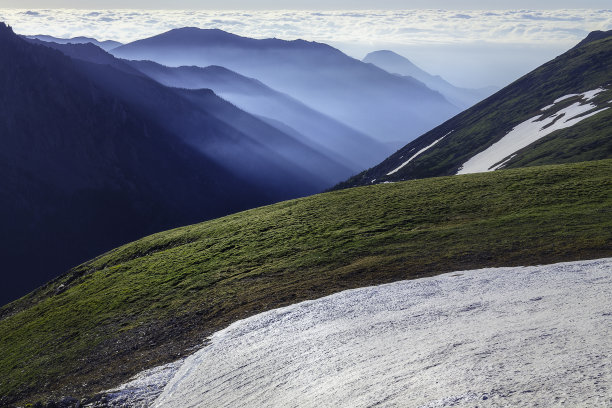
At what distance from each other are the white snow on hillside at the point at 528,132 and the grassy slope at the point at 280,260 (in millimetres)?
54146

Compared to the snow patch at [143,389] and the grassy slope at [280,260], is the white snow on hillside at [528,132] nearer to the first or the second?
the grassy slope at [280,260]

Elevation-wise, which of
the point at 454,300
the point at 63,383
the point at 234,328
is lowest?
the point at 63,383

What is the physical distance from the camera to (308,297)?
114ft

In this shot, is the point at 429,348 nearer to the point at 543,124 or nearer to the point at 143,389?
the point at 143,389

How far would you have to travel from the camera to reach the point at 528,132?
12412 centimetres

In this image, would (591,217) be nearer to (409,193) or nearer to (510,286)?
(510,286)

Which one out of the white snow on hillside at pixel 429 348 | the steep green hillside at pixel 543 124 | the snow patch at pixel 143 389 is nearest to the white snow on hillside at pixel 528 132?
the steep green hillside at pixel 543 124

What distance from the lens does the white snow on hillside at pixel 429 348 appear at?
19078 mm

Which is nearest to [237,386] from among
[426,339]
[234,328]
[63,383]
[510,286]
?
[234,328]

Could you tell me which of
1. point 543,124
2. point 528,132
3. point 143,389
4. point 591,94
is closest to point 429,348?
point 143,389

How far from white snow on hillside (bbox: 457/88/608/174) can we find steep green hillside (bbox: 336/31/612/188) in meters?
1.79

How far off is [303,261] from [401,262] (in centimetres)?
811

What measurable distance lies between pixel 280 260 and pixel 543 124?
101 metres

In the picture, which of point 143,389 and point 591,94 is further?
point 591,94
